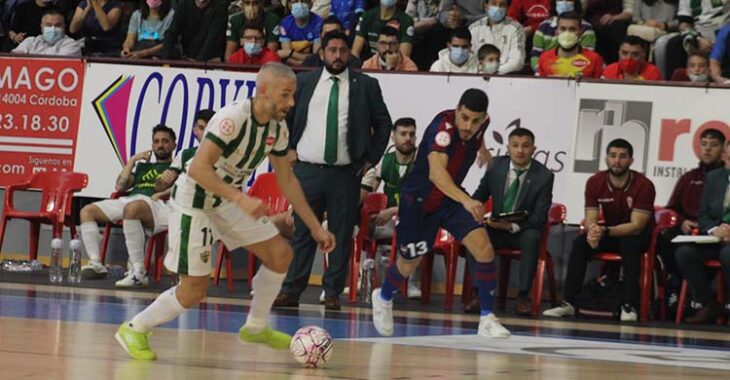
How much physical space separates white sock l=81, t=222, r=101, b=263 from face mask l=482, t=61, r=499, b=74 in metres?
4.38

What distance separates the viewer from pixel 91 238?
1571 cm

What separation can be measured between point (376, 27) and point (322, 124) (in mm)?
4407

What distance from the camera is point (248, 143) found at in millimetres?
8711

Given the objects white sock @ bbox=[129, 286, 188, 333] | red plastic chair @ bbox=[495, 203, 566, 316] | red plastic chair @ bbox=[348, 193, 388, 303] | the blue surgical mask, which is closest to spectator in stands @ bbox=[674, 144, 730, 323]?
red plastic chair @ bbox=[495, 203, 566, 316]

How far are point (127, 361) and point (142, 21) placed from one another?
1107 centimetres

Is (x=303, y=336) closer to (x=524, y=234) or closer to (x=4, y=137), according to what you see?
(x=524, y=234)

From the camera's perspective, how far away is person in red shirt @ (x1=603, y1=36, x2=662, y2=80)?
1592cm

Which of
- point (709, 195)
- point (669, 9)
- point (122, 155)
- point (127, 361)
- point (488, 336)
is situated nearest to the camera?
point (127, 361)

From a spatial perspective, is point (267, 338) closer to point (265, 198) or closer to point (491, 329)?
point (491, 329)

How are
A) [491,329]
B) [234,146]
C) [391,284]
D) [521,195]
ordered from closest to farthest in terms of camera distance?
[234,146], [491,329], [391,284], [521,195]

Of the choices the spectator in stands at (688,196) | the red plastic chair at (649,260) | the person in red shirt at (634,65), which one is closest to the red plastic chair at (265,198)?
the red plastic chair at (649,260)

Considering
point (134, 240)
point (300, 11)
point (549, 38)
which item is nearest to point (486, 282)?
point (134, 240)

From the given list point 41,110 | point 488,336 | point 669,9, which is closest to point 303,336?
point 488,336

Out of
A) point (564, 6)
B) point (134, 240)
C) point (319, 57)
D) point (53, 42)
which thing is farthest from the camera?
point (53, 42)
